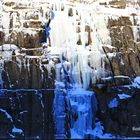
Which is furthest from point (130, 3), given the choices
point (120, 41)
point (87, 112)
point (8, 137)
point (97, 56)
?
point (8, 137)

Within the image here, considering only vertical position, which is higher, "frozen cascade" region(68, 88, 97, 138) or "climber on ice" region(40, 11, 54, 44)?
"climber on ice" region(40, 11, 54, 44)

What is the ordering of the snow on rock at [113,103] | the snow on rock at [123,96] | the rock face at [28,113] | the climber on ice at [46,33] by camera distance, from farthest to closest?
the climber on ice at [46,33], the snow on rock at [123,96], the snow on rock at [113,103], the rock face at [28,113]

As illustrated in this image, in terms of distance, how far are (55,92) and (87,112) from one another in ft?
5.60

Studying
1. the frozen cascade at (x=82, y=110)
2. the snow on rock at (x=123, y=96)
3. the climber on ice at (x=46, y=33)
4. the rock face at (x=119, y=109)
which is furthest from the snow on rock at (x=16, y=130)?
the snow on rock at (x=123, y=96)

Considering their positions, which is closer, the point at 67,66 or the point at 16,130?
the point at 16,130

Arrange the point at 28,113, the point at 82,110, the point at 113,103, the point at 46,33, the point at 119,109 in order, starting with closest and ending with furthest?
the point at 28,113 → the point at 82,110 → the point at 119,109 → the point at 113,103 → the point at 46,33

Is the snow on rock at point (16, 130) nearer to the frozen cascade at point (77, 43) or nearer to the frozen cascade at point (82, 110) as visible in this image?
the frozen cascade at point (82, 110)

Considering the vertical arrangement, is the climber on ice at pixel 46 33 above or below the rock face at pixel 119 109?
above

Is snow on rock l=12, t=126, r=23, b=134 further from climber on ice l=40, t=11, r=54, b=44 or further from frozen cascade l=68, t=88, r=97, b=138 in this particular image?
climber on ice l=40, t=11, r=54, b=44

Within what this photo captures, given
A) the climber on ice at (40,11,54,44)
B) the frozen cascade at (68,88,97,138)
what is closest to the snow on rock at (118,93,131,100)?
the frozen cascade at (68,88,97,138)

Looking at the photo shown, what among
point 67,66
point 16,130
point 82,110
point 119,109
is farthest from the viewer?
point 67,66

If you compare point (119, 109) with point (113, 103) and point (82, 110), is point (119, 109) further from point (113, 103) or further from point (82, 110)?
point (82, 110)

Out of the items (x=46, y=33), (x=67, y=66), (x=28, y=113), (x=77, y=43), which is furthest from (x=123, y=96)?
(x=46, y=33)

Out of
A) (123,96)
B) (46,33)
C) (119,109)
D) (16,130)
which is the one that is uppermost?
(46,33)
